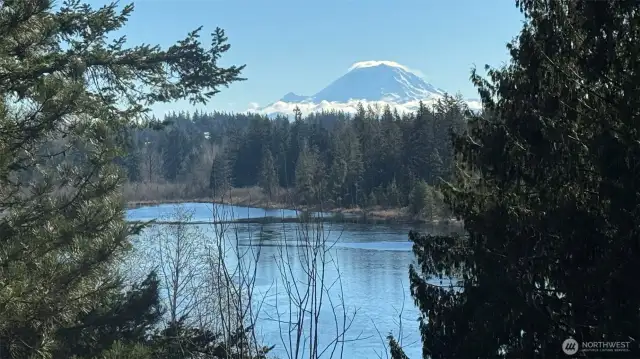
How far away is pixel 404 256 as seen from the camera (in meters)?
20.6

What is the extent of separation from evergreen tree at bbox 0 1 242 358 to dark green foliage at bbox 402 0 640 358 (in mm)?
3168

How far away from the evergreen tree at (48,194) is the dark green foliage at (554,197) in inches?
125

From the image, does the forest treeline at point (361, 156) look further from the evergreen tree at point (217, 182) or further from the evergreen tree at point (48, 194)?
the evergreen tree at point (48, 194)

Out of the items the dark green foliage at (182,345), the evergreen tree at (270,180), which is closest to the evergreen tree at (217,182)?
the evergreen tree at (270,180)

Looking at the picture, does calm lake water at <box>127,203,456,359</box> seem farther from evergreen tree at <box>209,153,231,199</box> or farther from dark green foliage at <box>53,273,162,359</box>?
dark green foliage at <box>53,273,162,359</box>

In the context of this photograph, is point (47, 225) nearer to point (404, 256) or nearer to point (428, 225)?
point (404, 256)

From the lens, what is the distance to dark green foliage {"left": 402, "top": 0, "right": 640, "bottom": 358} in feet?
13.6

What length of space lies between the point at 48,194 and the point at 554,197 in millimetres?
3979

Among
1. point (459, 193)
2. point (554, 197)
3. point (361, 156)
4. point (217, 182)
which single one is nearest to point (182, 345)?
point (217, 182)

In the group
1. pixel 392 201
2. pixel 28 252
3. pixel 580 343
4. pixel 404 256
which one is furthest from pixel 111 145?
pixel 392 201

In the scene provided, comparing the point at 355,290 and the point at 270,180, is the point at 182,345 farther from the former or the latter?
the point at 355,290

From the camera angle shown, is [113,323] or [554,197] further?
[113,323]

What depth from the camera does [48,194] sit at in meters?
5.30

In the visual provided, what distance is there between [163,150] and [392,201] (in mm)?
42134
